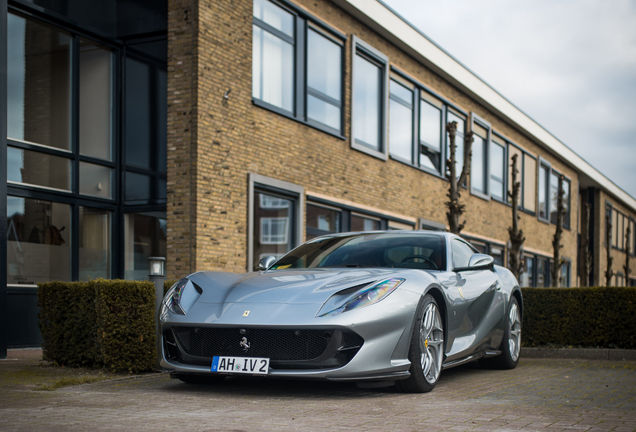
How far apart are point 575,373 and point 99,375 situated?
4861 mm

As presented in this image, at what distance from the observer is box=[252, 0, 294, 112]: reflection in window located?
13.0 meters

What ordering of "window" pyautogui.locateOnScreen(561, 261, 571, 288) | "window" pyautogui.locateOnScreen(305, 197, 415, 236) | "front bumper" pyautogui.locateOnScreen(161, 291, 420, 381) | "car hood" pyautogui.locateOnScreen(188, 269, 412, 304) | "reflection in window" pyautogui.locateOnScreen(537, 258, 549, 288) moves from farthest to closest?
"window" pyautogui.locateOnScreen(561, 261, 571, 288)
"reflection in window" pyautogui.locateOnScreen(537, 258, 549, 288)
"window" pyautogui.locateOnScreen(305, 197, 415, 236)
"car hood" pyautogui.locateOnScreen(188, 269, 412, 304)
"front bumper" pyautogui.locateOnScreen(161, 291, 420, 381)

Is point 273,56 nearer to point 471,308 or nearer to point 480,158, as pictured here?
point 471,308

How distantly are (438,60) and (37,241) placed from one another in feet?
42.2

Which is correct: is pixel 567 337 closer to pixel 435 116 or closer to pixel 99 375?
pixel 99 375

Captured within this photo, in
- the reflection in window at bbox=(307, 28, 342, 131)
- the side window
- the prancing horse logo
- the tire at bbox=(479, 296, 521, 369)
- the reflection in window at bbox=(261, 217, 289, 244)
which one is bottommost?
the tire at bbox=(479, 296, 521, 369)

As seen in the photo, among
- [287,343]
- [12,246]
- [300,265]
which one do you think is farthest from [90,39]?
[287,343]

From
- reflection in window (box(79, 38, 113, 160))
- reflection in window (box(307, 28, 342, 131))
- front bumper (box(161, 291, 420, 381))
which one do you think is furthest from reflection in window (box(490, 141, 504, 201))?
front bumper (box(161, 291, 420, 381))

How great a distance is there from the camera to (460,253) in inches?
288

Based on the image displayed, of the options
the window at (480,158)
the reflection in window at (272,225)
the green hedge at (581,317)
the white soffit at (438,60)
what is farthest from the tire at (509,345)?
the window at (480,158)

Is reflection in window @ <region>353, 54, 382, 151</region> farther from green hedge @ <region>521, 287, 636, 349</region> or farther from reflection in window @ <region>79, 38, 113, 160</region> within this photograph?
green hedge @ <region>521, 287, 636, 349</region>

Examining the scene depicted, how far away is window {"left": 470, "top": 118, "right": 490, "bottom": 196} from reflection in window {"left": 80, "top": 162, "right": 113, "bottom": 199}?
45.5 ft

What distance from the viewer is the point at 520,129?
27844 mm

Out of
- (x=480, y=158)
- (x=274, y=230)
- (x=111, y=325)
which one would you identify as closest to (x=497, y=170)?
(x=480, y=158)
